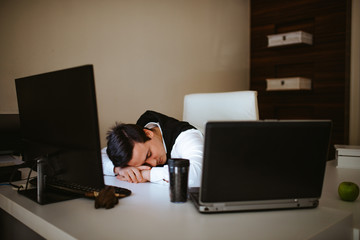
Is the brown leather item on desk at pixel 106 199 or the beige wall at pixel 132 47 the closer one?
the brown leather item on desk at pixel 106 199

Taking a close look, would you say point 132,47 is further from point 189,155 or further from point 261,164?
point 261,164

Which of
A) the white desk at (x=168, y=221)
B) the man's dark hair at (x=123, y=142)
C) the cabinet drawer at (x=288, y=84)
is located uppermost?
the cabinet drawer at (x=288, y=84)

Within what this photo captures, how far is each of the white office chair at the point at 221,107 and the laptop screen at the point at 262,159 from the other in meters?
0.91

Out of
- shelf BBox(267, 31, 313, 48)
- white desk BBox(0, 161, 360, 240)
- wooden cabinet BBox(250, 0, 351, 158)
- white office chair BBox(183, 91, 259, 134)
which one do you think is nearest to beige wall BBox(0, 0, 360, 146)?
wooden cabinet BBox(250, 0, 351, 158)

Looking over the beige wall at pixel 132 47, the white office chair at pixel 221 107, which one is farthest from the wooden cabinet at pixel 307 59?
the white office chair at pixel 221 107

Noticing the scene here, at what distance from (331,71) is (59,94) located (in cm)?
295

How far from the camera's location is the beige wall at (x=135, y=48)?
2.14 metres

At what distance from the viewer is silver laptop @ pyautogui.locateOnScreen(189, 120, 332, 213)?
0.89m

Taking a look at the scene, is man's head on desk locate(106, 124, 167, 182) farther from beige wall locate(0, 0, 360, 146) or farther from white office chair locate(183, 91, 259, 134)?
beige wall locate(0, 0, 360, 146)

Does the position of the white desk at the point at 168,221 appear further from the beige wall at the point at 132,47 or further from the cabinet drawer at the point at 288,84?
the cabinet drawer at the point at 288,84

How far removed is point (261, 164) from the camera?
36.1 inches

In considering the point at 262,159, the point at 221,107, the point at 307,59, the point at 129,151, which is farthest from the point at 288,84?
the point at 262,159

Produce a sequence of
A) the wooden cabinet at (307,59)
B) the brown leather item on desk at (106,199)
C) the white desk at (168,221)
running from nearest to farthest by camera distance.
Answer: the white desk at (168,221)
the brown leather item on desk at (106,199)
the wooden cabinet at (307,59)

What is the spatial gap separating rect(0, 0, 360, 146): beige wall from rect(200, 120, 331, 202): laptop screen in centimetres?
168
